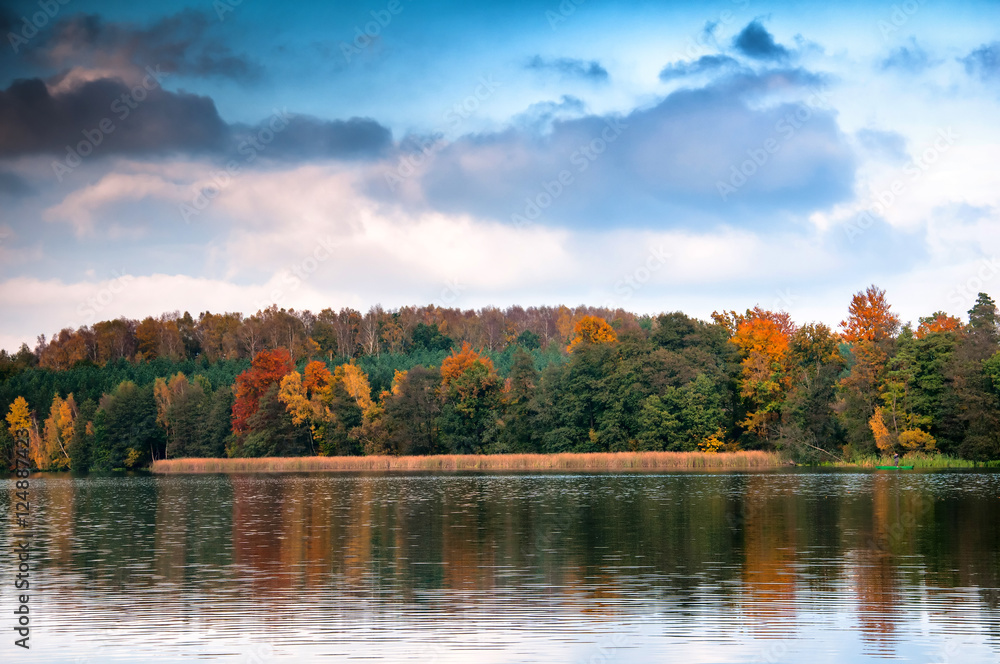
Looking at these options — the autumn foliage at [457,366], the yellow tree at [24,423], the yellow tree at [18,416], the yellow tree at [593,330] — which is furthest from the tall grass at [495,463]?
the yellow tree at [18,416]

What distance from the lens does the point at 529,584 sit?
62.4 feet

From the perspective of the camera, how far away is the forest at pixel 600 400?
69.3 meters

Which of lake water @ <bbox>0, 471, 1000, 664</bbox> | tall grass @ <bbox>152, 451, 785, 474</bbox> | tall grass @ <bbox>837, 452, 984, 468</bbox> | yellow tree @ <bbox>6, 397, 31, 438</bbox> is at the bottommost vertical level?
tall grass @ <bbox>152, 451, 785, 474</bbox>

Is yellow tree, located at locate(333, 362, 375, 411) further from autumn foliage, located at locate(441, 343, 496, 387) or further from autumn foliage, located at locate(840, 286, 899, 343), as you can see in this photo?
autumn foliage, located at locate(840, 286, 899, 343)

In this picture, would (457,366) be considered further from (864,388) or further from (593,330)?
(864,388)

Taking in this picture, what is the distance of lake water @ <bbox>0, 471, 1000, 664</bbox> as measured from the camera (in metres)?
14.2

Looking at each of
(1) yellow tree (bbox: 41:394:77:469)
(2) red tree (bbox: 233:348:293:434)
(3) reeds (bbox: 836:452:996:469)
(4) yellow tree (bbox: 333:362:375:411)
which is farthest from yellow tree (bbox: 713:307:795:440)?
(1) yellow tree (bbox: 41:394:77:469)

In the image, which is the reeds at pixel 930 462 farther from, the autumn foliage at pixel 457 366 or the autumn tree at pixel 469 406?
the autumn foliage at pixel 457 366

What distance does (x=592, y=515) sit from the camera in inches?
1328

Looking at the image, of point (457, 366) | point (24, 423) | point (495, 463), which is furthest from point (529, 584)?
point (24, 423)

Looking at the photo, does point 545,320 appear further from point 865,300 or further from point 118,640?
point 118,640

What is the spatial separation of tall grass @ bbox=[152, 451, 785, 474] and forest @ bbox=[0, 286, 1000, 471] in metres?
5.30

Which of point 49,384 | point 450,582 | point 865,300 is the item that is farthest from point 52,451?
point 450,582

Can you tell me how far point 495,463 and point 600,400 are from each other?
13041 mm
